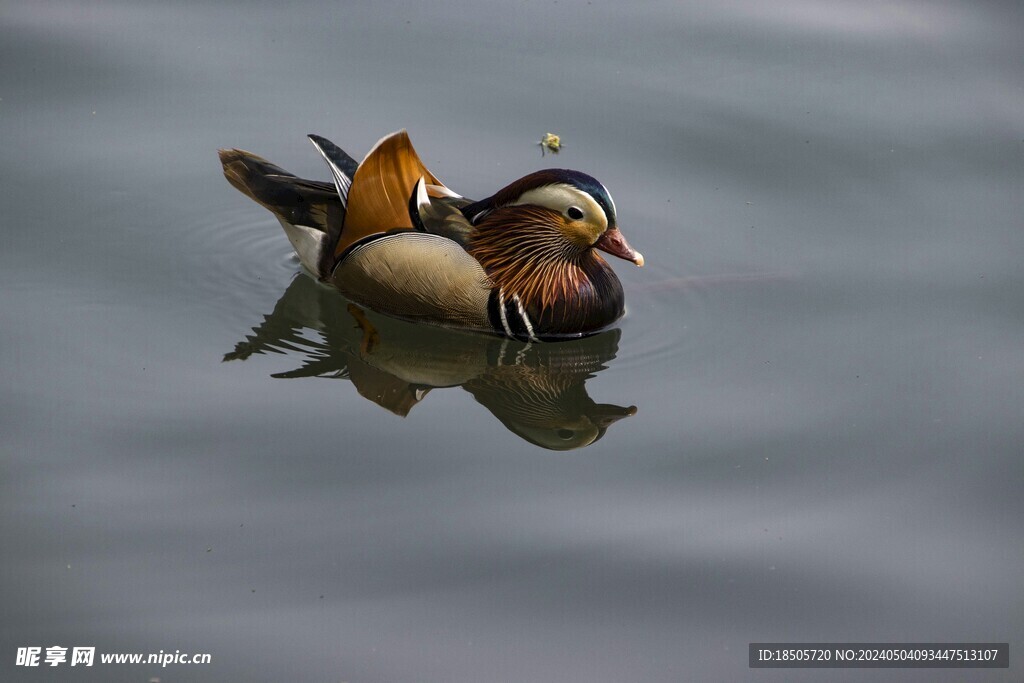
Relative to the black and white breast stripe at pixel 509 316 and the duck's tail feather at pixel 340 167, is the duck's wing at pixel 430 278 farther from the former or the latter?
the duck's tail feather at pixel 340 167

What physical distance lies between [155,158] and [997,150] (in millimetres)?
5296

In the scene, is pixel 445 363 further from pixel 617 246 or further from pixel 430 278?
pixel 617 246

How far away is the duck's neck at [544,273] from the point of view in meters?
8.12

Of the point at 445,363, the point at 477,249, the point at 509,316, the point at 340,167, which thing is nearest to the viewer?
the point at 445,363

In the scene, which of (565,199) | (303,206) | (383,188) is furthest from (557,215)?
(303,206)

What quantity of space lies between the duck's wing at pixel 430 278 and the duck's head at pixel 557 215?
27 centimetres

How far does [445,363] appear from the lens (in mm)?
7840

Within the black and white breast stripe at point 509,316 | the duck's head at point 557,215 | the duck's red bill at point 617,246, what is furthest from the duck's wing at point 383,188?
the duck's red bill at point 617,246

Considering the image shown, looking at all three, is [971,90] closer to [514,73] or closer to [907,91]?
[907,91]

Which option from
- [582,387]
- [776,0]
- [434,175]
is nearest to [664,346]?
[582,387]

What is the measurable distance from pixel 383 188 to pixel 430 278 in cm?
56

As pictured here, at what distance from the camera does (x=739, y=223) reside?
8.88m

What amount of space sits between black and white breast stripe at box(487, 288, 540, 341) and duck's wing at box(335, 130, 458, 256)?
2.02 ft

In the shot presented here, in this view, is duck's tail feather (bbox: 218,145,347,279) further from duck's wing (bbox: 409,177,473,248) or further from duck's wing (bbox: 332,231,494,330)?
duck's wing (bbox: 409,177,473,248)
